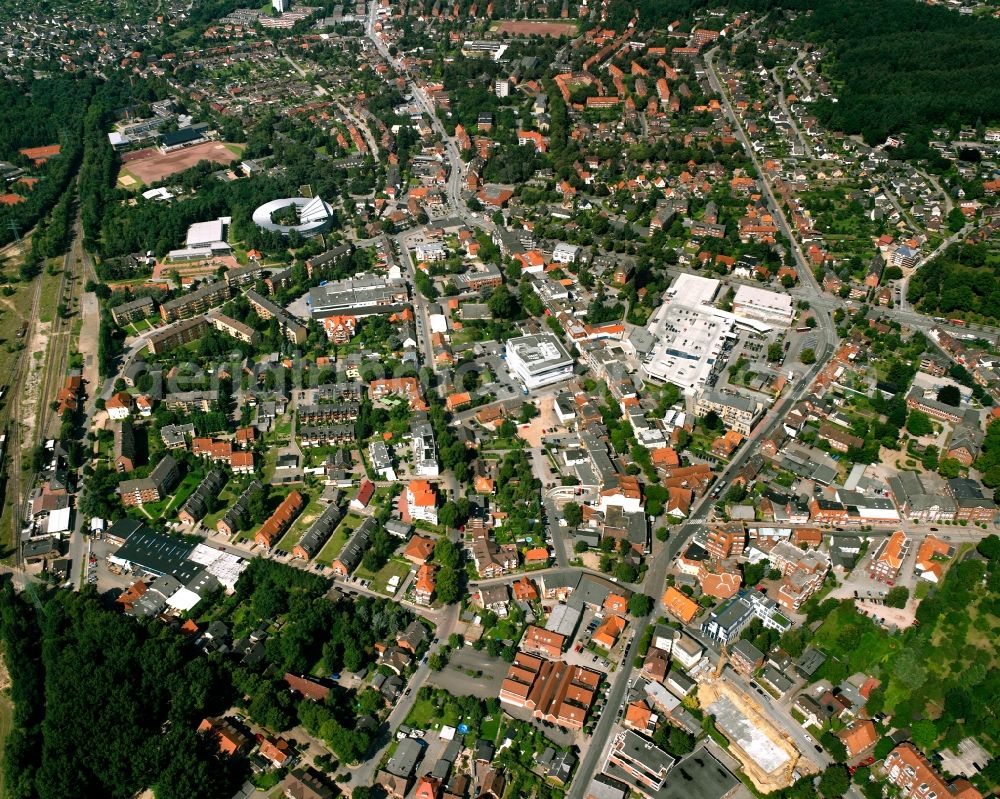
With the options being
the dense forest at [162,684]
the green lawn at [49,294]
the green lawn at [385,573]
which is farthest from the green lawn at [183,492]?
the green lawn at [49,294]

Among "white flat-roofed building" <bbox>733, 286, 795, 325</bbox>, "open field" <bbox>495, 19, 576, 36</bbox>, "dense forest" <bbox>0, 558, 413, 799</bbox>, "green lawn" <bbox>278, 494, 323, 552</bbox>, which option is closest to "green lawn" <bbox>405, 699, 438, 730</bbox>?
"dense forest" <bbox>0, 558, 413, 799</bbox>

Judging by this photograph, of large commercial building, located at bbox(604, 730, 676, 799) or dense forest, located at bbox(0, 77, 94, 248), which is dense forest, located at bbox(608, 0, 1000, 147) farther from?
dense forest, located at bbox(0, 77, 94, 248)

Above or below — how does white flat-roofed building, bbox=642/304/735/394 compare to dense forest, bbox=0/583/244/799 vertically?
above

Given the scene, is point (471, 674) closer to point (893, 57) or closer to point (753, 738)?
point (753, 738)

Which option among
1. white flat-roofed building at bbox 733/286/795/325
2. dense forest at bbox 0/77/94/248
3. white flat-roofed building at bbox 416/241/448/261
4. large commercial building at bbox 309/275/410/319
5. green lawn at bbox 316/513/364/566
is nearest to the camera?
green lawn at bbox 316/513/364/566

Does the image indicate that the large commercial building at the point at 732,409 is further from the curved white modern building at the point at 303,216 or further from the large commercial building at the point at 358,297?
the curved white modern building at the point at 303,216

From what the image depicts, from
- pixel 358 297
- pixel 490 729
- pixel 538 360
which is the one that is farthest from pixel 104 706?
pixel 358 297
